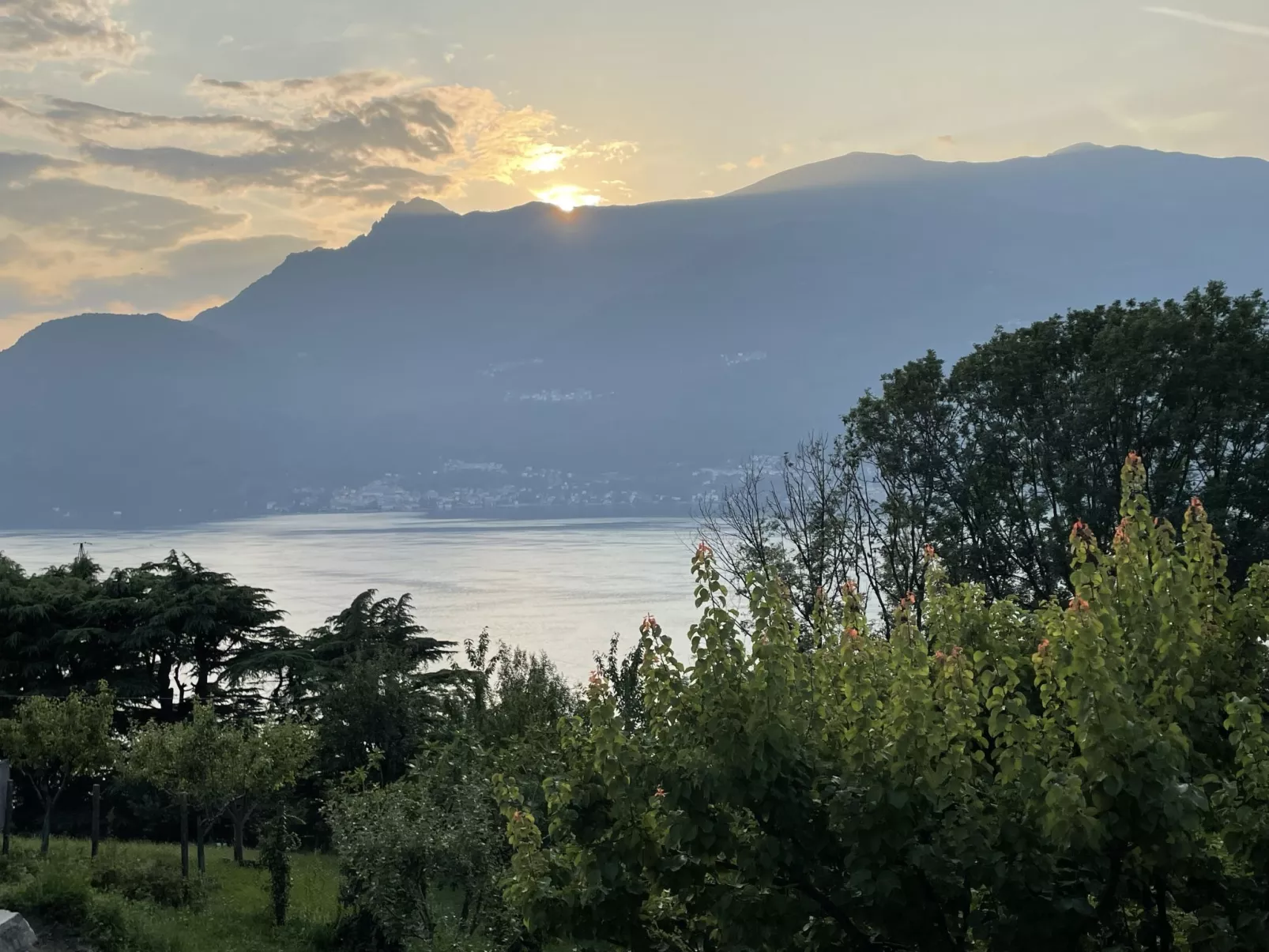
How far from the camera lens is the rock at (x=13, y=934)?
8.74 metres

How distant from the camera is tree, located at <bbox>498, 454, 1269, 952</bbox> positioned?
4.89m

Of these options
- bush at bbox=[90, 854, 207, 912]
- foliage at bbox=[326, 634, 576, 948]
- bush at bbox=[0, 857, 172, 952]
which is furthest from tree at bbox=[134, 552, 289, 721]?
foliage at bbox=[326, 634, 576, 948]

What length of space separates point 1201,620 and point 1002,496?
19.2 m

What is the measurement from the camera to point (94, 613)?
28906 millimetres

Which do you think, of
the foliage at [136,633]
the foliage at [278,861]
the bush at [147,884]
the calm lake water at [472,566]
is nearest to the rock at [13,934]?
the bush at [147,884]

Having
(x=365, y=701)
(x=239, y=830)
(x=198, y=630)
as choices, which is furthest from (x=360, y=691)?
(x=198, y=630)

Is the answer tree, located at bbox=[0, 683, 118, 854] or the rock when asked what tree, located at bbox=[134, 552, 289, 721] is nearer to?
tree, located at bbox=[0, 683, 118, 854]

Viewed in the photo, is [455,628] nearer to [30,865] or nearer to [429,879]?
[30,865]

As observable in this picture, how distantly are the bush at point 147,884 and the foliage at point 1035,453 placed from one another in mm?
10528

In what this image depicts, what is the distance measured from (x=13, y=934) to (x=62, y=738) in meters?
9.92

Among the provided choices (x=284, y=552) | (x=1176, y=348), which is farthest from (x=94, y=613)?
(x=284, y=552)

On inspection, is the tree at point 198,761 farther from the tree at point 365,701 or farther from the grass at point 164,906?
the tree at point 365,701

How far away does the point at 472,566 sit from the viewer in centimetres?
9950

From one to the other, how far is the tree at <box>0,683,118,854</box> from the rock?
959 cm
